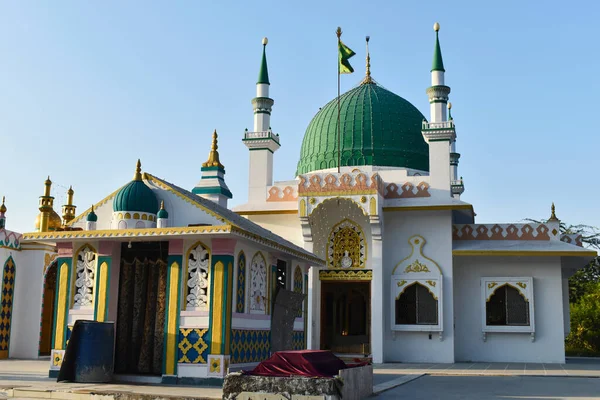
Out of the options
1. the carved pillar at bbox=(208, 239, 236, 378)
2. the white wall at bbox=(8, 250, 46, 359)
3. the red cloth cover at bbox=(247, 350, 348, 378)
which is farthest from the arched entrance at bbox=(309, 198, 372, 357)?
the red cloth cover at bbox=(247, 350, 348, 378)

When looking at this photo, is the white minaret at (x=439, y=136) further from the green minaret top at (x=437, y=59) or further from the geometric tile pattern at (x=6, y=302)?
the geometric tile pattern at (x=6, y=302)

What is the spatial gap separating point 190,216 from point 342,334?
1357 centimetres

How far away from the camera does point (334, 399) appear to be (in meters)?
8.91

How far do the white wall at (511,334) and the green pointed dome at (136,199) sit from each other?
12460mm

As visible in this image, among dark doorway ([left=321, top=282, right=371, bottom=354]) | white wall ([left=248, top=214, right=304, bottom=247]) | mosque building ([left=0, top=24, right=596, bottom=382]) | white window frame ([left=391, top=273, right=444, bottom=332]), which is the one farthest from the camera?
dark doorway ([left=321, top=282, right=371, bottom=354])

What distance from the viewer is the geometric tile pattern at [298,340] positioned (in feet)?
50.5

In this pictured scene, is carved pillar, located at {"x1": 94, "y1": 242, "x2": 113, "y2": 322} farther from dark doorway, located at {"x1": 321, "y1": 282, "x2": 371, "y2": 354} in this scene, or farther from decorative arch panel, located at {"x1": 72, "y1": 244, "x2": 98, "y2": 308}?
dark doorway, located at {"x1": 321, "y1": 282, "x2": 371, "y2": 354}

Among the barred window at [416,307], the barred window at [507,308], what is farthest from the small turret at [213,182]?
the barred window at [507,308]

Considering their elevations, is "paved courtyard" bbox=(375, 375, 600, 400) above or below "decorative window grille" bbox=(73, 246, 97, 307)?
below

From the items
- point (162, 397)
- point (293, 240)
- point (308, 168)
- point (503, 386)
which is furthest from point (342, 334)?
point (162, 397)

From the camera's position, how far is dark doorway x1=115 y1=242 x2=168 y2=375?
13.1 m

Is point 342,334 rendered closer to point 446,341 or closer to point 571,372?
point 446,341

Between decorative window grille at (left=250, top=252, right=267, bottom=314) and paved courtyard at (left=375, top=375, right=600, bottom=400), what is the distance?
122 inches

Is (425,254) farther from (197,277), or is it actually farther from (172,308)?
(172,308)
